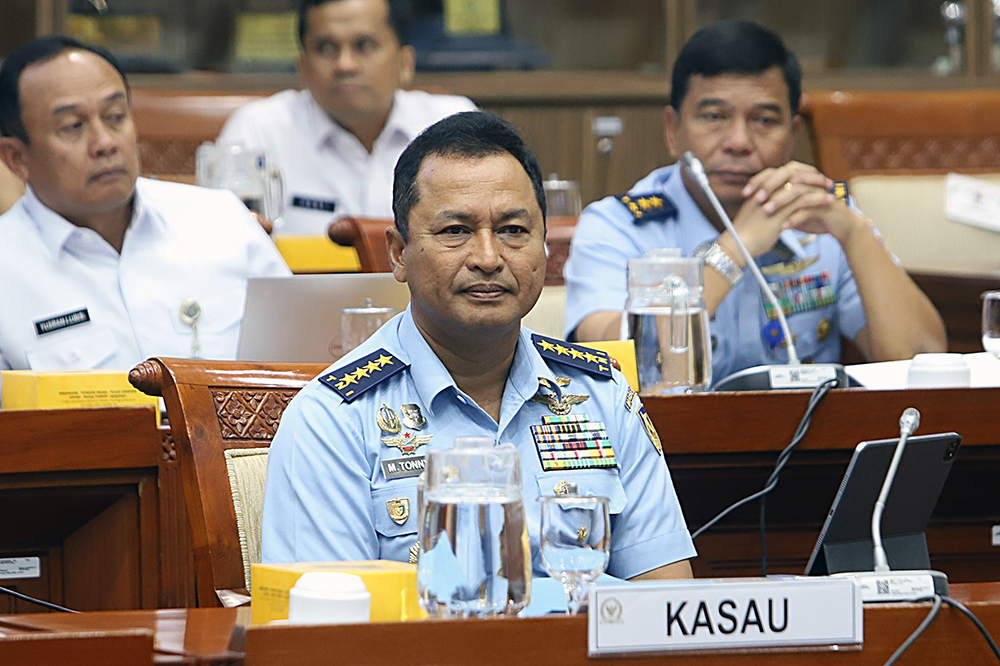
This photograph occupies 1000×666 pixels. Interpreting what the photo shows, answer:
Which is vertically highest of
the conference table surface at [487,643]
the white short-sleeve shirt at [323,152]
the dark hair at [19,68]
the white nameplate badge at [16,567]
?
the white short-sleeve shirt at [323,152]

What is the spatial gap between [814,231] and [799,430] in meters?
0.86

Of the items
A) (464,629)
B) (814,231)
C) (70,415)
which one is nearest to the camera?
(464,629)

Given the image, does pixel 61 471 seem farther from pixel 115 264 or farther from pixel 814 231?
pixel 814 231

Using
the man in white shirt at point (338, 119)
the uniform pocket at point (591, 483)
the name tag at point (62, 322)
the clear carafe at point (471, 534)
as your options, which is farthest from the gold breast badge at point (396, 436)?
the man in white shirt at point (338, 119)

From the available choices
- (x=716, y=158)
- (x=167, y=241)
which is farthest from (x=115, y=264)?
(x=716, y=158)

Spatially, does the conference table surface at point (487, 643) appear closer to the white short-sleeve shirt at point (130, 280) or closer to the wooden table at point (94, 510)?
the wooden table at point (94, 510)

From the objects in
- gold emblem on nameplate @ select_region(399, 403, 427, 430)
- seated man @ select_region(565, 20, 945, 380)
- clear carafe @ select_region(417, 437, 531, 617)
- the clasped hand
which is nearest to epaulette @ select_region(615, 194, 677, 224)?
seated man @ select_region(565, 20, 945, 380)

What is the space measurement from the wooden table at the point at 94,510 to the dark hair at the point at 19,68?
1070mm

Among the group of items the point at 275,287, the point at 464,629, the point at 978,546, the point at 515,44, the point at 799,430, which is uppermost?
the point at 515,44

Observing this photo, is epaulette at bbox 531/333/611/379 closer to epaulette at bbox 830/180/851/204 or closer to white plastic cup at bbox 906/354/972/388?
white plastic cup at bbox 906/354/972/388

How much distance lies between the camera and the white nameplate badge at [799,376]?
2.07m

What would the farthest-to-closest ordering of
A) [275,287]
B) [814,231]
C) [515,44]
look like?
1. [515,44]
2. [814,231]
3. [275,287]

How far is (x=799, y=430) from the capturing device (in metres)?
2.03

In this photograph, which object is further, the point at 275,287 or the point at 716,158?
the point at 716,158
